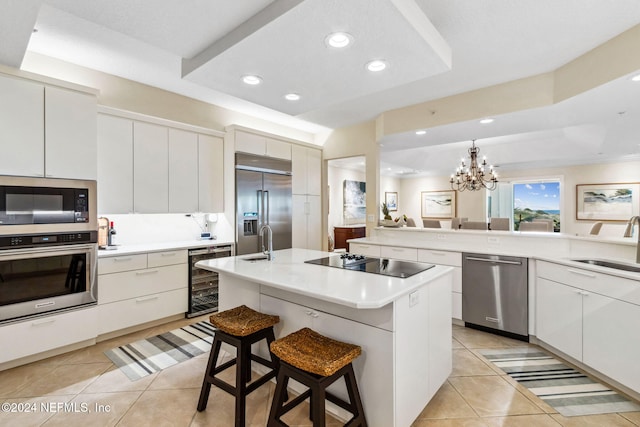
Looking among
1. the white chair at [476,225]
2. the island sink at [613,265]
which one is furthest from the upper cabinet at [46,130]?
the white chair at [476,225]

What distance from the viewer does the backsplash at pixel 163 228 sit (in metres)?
3.61

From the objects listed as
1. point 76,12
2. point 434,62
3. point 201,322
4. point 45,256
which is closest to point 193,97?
point 76,12

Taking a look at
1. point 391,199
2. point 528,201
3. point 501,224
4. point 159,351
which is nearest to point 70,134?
point 159,351

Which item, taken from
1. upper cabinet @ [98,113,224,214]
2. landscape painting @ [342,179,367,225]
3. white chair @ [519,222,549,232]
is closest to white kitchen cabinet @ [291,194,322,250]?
upper cabinet @ [98,113,224,214]

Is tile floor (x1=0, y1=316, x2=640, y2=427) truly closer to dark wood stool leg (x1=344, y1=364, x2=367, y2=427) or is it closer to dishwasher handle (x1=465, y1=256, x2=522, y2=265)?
dark wood stool leg (x1=344, y1=364, x2=367, y2=427)

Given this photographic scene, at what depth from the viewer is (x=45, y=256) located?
2.58 m

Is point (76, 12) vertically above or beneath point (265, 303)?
above

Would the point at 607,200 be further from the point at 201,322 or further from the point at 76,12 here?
the point at 76,12

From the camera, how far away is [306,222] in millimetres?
5234

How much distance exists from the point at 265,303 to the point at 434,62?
215cm

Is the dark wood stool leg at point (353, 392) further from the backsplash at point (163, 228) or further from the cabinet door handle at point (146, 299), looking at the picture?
the backsplash at point (163, 228)

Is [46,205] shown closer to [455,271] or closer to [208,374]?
[208,374]

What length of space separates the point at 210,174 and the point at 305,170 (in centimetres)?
171

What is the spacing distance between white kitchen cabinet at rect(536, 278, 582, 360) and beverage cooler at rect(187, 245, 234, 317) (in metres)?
3.58
